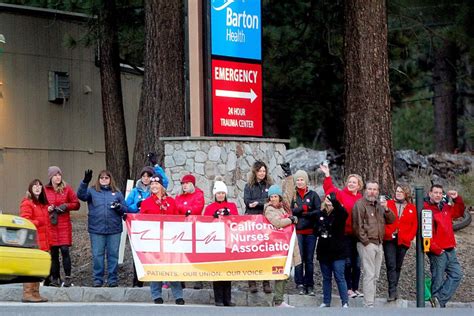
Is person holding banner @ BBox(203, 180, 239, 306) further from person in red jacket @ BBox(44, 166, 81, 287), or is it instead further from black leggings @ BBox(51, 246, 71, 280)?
black leggings @ BBox(51, 246, 71, 280)

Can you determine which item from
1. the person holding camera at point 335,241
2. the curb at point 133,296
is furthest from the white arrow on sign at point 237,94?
the curb at point 133,296

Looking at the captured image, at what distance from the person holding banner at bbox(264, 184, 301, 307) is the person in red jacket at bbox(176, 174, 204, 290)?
97cm

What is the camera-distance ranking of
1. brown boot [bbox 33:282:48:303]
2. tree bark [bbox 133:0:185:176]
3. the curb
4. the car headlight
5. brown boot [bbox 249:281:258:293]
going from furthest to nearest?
tree bark [bbox 133:0:185:176] → brown boot [bbox 249:281:258:293] → the curb → brown boot [bbox 33:282:48:303] → the car headlight

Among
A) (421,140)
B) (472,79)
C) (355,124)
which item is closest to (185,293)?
(355,124)

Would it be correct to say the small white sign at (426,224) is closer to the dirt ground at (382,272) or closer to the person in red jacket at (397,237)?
the person in red jacket at (397,237)

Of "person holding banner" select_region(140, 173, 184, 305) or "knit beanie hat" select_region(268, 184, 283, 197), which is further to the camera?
"person holding banner" select_region(140, 173, 184, 305)

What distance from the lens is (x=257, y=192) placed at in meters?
18.5

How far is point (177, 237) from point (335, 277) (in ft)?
7.62

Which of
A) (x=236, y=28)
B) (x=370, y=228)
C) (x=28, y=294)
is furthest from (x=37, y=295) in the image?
(x=236, y=28)

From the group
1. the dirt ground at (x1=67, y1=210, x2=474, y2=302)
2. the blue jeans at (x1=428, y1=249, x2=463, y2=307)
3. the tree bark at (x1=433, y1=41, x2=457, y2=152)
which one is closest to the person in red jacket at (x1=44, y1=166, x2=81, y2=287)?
the dirt ground at (x1=67, y1=210, x2=474, y2=302)

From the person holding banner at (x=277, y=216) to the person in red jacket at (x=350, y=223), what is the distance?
26.5 inches

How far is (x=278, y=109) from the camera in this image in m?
42.5

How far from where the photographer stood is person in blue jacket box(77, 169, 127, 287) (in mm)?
18562

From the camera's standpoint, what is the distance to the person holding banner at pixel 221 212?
58.3ft
